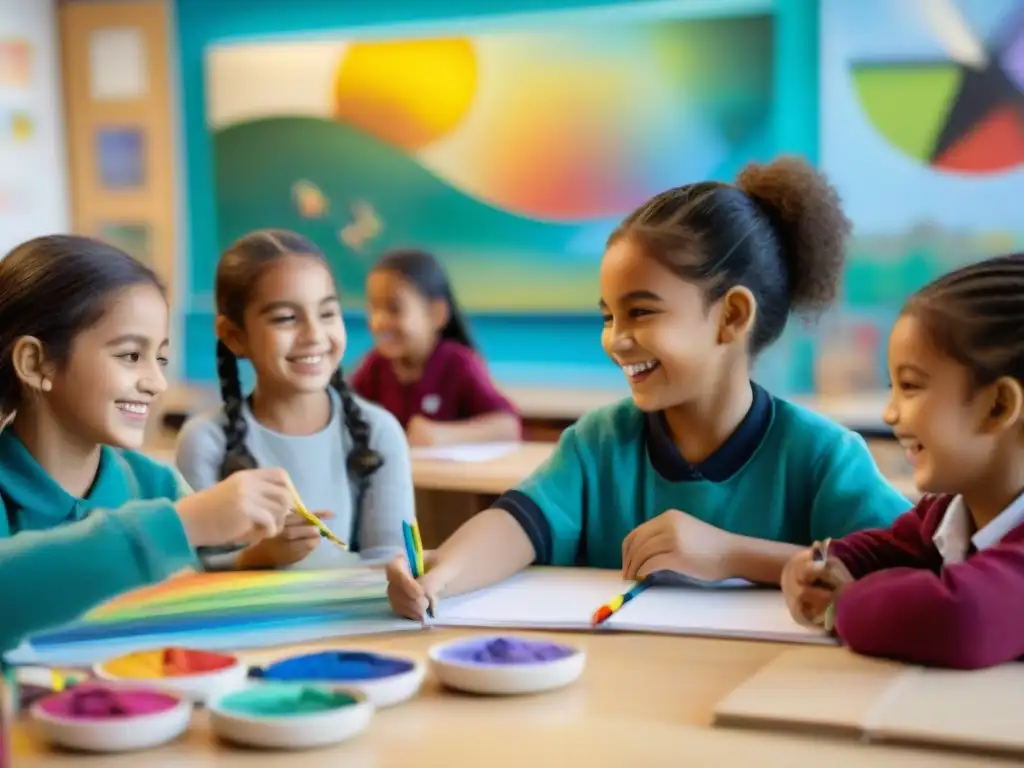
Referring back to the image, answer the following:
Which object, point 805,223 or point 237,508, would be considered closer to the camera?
point 237,508

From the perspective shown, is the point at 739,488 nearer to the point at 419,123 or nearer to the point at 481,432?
the point at 481,432

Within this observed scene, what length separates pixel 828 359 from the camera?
4.09 meters

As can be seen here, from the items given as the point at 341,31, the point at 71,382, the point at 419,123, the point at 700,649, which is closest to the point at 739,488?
the point at 700,649

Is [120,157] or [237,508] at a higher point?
[120,157]

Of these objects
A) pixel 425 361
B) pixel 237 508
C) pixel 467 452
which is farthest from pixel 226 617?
pixel 425 361

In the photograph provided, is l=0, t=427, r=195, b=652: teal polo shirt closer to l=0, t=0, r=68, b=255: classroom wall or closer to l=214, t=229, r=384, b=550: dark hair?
l=214, t=229, r=384, b=550: dark hair

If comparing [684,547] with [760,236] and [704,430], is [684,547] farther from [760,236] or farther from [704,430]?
[760,236]

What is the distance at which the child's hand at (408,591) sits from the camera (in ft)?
4.35

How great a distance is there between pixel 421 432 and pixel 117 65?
2679 mm

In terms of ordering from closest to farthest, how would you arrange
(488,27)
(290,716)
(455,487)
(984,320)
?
(290,716)
(984,320)
(455,487)
(488,27)

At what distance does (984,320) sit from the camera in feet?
3.95

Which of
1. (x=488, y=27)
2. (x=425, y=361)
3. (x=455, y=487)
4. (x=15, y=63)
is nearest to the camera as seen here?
(x=455, y=487)

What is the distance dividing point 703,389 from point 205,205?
3.86 metres

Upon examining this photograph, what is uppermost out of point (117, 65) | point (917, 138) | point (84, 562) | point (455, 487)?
point (117, 65)
